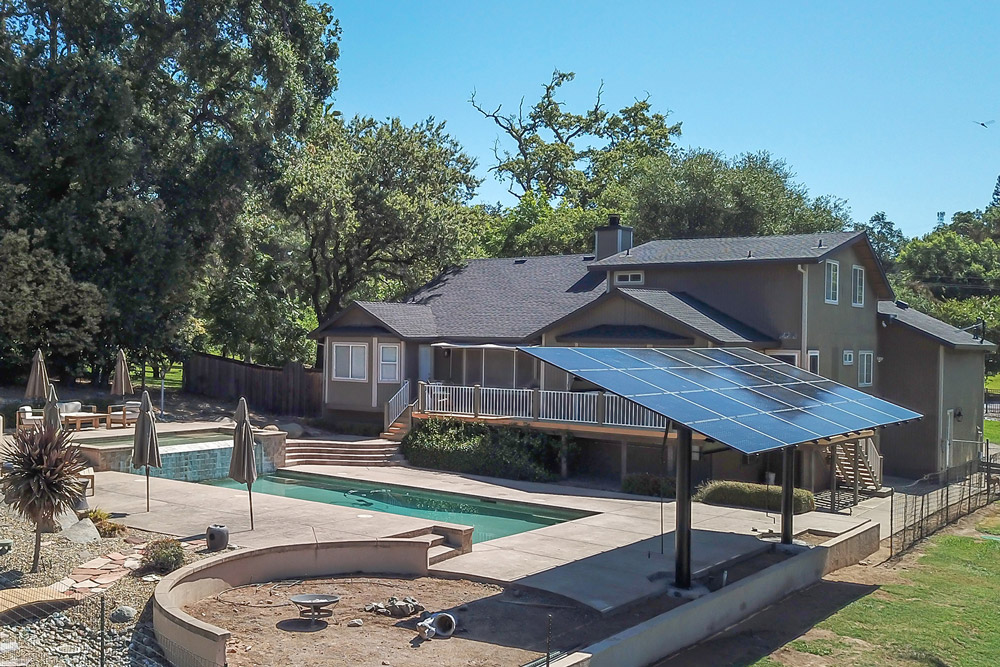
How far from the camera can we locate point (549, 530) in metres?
16.7

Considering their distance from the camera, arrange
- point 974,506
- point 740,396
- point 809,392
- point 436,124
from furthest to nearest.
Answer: point 436,124 < point 974,506 < point 809,392 < point 740,396

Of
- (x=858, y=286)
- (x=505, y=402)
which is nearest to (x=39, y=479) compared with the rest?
(x=505, y=402)

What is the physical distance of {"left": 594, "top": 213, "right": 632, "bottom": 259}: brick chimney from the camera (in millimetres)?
30719

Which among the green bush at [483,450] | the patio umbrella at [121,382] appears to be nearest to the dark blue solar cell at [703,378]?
the green bush at [483,450]

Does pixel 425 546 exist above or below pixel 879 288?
below

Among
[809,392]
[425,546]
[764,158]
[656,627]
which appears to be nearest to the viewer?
[656,627]

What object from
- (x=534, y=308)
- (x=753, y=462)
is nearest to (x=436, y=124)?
(x=534, y=308)

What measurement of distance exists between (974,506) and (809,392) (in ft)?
32.2

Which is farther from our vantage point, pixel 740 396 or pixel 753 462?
pixel 753 462

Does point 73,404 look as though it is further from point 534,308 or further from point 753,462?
point 753,462

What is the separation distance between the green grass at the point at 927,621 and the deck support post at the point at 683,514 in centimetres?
172

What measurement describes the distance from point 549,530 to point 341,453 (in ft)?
35.0

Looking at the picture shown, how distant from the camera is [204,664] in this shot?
8.97m

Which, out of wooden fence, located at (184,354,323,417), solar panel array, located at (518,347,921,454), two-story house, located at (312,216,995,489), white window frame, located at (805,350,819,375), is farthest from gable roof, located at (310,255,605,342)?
solar panel array, located at (518,347,921,454)
